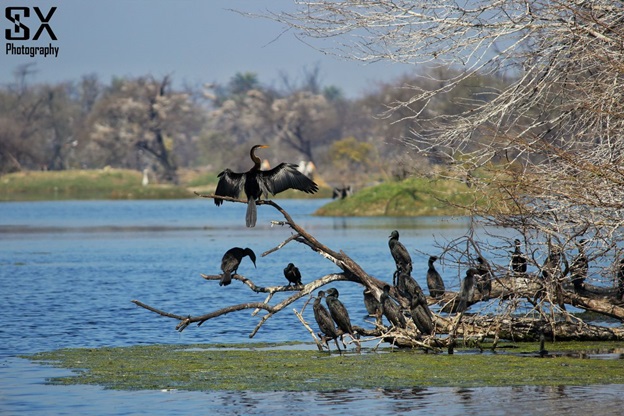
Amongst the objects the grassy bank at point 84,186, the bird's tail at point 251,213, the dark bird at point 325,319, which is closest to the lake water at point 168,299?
the dark bird at point 325,319

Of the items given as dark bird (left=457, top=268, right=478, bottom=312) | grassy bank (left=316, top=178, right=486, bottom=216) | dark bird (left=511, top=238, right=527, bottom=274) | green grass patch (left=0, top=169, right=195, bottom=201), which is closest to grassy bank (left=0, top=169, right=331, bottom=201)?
green grass patch (left=0, top=169, right=195, bottom=201)

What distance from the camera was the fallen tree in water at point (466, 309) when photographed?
1232cm

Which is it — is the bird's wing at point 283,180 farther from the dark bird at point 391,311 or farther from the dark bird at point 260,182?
the dark bird at point 391,311

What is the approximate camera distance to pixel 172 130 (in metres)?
97.9

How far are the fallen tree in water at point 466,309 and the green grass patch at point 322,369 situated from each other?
23 cm

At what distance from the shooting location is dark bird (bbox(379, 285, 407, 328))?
40.3 ft

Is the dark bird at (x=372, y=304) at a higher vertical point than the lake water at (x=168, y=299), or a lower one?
higher

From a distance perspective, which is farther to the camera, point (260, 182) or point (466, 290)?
point (260, 182)

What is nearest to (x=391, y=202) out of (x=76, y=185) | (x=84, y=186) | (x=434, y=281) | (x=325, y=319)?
(x=434, y=281)

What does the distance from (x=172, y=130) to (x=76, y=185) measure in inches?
672

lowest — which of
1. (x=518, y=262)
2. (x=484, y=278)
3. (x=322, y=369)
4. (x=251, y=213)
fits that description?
(x=322, y=369)

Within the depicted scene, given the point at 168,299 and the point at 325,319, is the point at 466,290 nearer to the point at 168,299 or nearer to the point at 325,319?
the point at 325,319

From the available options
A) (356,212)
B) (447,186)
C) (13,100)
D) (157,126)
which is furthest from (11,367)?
(13,100)

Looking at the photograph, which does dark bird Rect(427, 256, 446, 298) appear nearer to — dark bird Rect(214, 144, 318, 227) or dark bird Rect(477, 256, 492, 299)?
dark bird Rect(477, 256, 492, 299)
